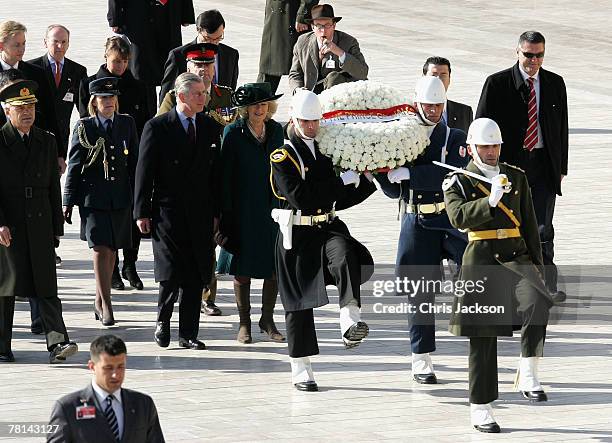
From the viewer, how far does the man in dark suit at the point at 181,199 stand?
1270 cm

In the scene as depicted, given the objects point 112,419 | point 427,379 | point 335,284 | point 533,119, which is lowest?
point 427,379

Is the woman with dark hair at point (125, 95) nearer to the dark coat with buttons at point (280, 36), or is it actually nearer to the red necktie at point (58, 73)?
the red necktie at point (58, 73)

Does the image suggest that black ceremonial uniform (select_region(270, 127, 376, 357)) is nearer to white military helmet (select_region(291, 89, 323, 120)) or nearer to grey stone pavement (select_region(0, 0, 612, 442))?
white military helmet (select_region(291, 89, 323, 120))

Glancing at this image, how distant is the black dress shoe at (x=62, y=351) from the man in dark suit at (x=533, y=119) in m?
3.85

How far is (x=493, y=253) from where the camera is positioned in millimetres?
11000

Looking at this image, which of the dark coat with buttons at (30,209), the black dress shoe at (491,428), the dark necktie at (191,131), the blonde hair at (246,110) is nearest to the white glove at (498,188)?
the black dress shoe at (491,428)

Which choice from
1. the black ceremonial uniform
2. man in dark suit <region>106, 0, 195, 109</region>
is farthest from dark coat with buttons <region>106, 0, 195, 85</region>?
the black ceremonial uniform

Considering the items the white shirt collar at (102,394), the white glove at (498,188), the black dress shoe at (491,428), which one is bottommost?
the black dress shoe at (491,428)

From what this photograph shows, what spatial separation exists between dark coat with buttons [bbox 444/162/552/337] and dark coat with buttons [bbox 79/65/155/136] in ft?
14.0

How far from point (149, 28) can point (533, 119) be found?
492 centimetres

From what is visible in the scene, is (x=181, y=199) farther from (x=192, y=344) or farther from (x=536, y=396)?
(x=536, y=396)

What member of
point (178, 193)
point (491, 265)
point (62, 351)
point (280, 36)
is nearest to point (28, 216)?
point (62, 351)

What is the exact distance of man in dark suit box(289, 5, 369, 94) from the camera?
54.2 feet

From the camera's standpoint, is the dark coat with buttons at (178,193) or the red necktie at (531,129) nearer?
the dark coat with buttons at (178,193)
